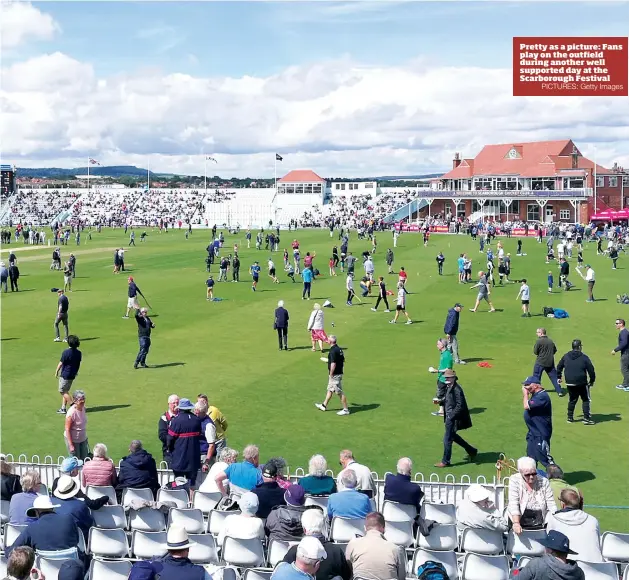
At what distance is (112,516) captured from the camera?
9.78 meters

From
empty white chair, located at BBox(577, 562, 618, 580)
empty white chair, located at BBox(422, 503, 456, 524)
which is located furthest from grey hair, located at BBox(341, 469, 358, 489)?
empty white chair, located at BBox(577, 562, 618, 580)

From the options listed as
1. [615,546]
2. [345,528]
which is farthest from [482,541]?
[345,528]

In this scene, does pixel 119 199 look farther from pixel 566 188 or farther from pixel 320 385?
pixel 320 385

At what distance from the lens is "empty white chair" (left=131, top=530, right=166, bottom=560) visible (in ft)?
29.9

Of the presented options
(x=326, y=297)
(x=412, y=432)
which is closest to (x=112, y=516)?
(x=412, y=432)

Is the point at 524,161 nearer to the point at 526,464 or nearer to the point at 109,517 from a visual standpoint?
the point at 526,464

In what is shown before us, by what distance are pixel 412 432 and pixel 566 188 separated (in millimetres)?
84067

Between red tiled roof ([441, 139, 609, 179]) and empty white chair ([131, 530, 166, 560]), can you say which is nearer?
empty white chair ([131, 530, 166, 560])

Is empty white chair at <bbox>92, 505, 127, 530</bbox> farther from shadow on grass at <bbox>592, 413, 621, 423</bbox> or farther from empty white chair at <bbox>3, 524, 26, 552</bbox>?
shadow on grass at <bbox>592, 413, 621, 423</bbox>

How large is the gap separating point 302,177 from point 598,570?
4433 inches

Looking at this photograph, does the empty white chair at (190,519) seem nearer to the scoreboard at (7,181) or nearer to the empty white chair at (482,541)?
the empty white chair at (482,541)

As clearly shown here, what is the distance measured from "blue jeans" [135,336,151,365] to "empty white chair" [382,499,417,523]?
12729mm

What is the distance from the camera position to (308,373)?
21.0 metres

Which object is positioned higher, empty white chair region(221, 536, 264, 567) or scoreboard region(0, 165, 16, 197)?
scoreboard region(0, 165, 16, 197)
